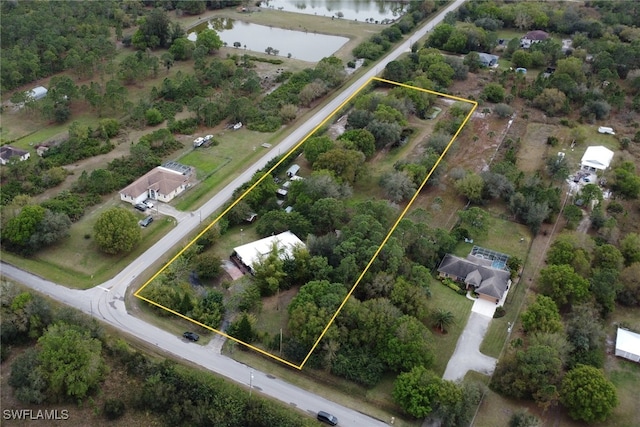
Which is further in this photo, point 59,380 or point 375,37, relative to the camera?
point 375,37

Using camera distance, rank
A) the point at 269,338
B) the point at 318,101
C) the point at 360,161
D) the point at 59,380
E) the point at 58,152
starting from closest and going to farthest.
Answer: the point at 59,380, the point at 269,338, the point at 360,161, the point at 58,152, the point at 318,101

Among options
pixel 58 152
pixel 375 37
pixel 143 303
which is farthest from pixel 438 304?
pixel 375 37

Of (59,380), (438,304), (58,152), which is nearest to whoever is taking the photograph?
(59,380)

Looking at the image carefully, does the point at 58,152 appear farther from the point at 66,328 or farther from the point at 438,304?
the point at 438,304

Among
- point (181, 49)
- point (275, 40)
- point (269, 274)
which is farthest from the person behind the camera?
point (275, 40)

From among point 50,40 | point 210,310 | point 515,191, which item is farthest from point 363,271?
point 50,40

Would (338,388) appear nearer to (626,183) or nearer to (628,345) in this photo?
(628,345)
